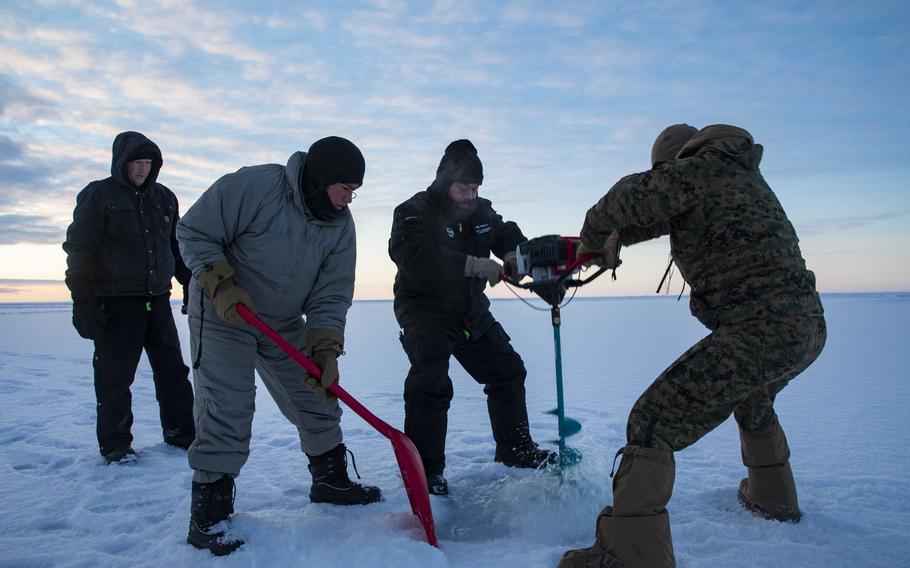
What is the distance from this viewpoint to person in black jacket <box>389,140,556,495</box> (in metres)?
3.13

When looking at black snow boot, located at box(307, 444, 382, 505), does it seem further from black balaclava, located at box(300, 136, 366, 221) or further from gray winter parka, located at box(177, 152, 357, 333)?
black balaclava, located at box(300, 136, 366, 221)

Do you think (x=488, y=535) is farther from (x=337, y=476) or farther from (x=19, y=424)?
(x=19, y=424)

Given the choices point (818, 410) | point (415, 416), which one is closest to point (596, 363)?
point (818, 410)

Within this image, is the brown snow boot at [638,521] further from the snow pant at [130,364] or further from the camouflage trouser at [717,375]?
the snow pant at [130,364]

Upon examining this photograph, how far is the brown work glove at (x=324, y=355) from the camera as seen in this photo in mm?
2572

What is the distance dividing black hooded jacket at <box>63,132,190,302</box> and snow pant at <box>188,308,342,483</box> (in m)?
1.41

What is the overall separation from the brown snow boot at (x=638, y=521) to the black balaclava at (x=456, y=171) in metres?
1.86

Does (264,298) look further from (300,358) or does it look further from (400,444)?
(400,444)

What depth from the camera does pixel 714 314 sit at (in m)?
2.23

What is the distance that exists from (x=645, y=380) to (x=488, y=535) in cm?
434

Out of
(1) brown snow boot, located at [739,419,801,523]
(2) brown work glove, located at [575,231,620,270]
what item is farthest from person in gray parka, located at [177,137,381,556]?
(1) brown snow boot, located at [739,419,801,523]

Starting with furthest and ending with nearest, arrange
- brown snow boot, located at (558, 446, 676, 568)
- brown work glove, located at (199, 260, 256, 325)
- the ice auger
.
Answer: the ice auger
brown work glove, located at (199, 260, 256, 325)
brown snow boot, located at (558, 446, 676, 568)

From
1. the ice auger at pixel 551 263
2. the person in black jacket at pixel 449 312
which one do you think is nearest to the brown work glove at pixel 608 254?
the ice auger at pixel 551 263

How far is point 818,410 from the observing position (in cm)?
473
